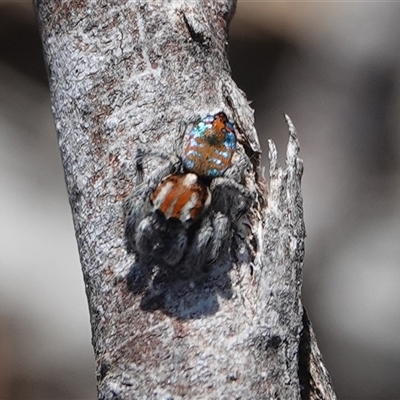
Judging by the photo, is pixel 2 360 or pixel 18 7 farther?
pixel 18 7

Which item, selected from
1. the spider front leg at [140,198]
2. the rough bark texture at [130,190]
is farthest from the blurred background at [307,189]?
the spider front leg at [140,198]

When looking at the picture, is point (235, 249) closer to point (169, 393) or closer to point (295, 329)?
point (295, 329)

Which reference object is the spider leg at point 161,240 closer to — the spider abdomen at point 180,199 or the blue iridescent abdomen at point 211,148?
the spider abdomen at point 180,199

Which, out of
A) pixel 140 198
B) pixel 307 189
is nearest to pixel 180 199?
pixel 140 198

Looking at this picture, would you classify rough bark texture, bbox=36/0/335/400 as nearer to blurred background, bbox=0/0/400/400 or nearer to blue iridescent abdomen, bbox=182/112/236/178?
blue iridescent abdomen, bbox=182/112/236/178

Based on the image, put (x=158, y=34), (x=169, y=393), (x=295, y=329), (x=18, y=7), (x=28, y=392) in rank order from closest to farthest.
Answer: (x=169, y=393) → (x=295, y=329) → (x=158, y=34) → (x=28, y=392) → (x=18, y=7)

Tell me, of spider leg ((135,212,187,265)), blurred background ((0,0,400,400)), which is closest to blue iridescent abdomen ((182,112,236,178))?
spider leg ((135,212,187,265))

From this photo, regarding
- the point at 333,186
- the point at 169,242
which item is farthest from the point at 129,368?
the point at 333,186
